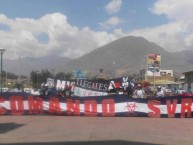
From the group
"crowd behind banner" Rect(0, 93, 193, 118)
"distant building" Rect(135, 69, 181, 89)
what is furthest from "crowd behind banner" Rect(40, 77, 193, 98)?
"distant building" Rect(135, 69, 181, 89)

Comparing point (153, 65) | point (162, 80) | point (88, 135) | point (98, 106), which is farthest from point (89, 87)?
point (162, 80)

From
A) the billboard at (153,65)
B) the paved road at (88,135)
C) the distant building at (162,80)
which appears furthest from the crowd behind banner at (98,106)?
the distant building at (162,80)

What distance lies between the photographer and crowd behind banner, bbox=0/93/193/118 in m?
26.9

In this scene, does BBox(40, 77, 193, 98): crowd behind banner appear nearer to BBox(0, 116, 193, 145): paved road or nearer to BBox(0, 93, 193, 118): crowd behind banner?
BBox(0, 93, 193, 118): crowd behind banner

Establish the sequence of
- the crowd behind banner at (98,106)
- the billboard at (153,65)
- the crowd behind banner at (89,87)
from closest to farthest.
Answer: the crowd behind banner at (98,106)
the crowd behind banner at (89,87)
the billboard at (153,65)

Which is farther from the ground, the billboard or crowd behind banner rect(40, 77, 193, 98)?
the billboard

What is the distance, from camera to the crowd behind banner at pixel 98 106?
2688cm

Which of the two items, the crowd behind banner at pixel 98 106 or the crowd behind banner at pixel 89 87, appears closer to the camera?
the crowd behind banner at pixel 98 106

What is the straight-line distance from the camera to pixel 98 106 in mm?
27203

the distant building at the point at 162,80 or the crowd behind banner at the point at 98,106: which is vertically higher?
the distant building at the point at 162,80

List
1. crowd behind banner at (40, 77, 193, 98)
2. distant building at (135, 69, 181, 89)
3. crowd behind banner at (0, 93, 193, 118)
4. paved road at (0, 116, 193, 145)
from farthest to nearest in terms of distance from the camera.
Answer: distant building at (135, 69, 181, 89), crowd behind banner at (40, 77, 193, 98), crowd behind banner at (0, 93, 193, 118), paved road at (0, 116, 193, 145)

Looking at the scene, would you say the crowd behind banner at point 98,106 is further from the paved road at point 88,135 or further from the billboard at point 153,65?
the billboard at point 153,65

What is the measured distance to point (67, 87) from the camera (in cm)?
3525

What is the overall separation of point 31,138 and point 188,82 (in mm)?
71366
